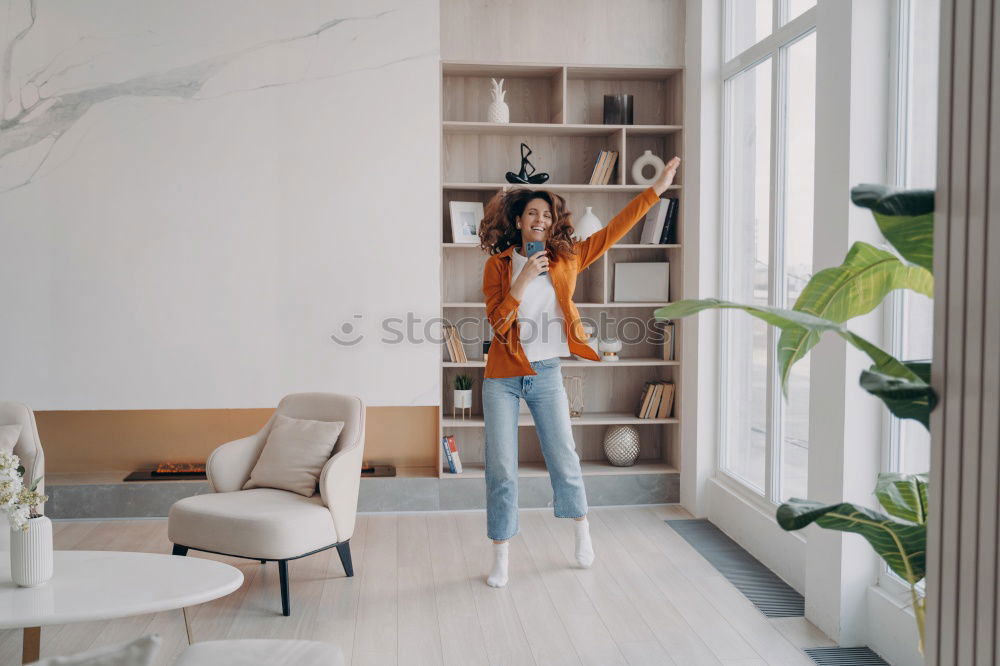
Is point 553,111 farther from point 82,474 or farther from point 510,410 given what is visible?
point 82,474

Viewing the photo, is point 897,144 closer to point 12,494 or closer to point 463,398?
point 463,398

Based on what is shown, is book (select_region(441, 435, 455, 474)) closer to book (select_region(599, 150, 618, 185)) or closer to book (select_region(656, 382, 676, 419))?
book (select_region(656, 382, 676, 419))

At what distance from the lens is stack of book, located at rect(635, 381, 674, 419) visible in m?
4.82

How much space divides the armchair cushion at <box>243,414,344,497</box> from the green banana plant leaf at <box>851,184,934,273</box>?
8.69ft

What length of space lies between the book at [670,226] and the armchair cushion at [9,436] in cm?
334

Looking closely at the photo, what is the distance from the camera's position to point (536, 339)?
3.57 meters

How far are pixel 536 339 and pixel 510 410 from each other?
32cm

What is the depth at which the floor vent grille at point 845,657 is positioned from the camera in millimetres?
2783

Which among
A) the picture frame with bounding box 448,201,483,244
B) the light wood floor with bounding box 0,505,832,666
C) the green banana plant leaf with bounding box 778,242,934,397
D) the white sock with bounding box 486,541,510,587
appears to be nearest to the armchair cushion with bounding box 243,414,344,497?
the light wood floor with bounding box 0,505,832,666

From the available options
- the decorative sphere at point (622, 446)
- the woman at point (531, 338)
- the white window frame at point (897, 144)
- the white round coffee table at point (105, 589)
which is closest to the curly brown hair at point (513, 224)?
the woman at point (531, 338)

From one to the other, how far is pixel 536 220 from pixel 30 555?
7.27ft

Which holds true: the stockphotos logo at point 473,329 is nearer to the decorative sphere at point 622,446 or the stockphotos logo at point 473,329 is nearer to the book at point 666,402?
the book at point 666,402

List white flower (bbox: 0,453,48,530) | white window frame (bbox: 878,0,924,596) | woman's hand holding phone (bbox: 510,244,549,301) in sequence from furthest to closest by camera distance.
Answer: woman's hand holding phone (bbox: 510,244,549,301) → white window frame (bbox: 878,0,924,596) → white flower (bbox: 0,453,48,530)

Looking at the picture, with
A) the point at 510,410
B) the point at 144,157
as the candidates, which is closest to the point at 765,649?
the point at 510,410
